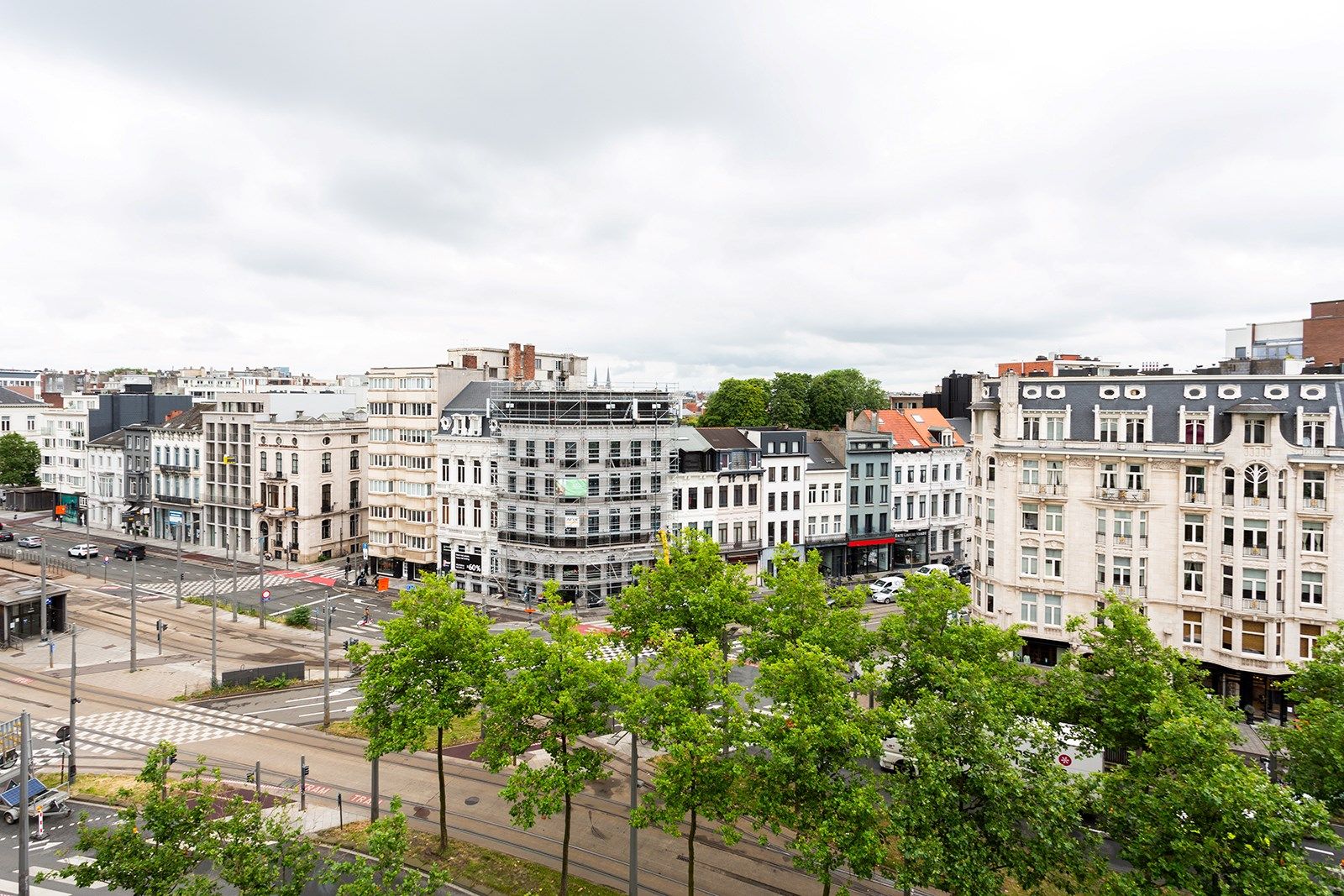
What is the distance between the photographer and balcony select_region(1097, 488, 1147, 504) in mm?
52578

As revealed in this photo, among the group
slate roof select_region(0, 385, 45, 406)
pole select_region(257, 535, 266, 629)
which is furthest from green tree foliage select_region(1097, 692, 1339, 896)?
slate roof select_region(0, 385, 45, 406)

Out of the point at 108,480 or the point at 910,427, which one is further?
the point at 108,480

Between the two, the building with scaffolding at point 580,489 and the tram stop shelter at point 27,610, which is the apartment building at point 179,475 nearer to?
the tram stop shelter at point 27,610

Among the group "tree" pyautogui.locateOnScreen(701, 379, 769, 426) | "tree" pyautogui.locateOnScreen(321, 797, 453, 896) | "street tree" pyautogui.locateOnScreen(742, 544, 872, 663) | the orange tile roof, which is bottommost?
"tree" pyautogui.locateOnScreen(321, 797, 453, 896)

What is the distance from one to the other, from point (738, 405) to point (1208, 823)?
9837 centimetres

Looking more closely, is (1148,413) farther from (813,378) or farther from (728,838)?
(813,378)

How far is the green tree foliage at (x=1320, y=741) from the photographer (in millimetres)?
25141

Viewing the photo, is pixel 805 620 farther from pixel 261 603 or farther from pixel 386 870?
pixel 261 603

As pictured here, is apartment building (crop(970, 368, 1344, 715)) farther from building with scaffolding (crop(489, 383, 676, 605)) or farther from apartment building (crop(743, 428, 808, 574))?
building with scaffolding (crop(489, 383, 676, 605))

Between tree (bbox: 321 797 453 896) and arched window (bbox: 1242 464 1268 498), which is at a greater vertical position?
arched window (bbox: 1242 464 1268 498)

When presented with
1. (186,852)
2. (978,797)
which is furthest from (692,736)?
(186,852)

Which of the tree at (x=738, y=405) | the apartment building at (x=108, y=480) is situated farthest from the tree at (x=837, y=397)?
the apartment building at (x=108, y=480)

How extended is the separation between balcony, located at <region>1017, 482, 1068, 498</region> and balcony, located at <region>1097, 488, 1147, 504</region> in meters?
2.16

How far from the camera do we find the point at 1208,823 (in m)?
21.7
